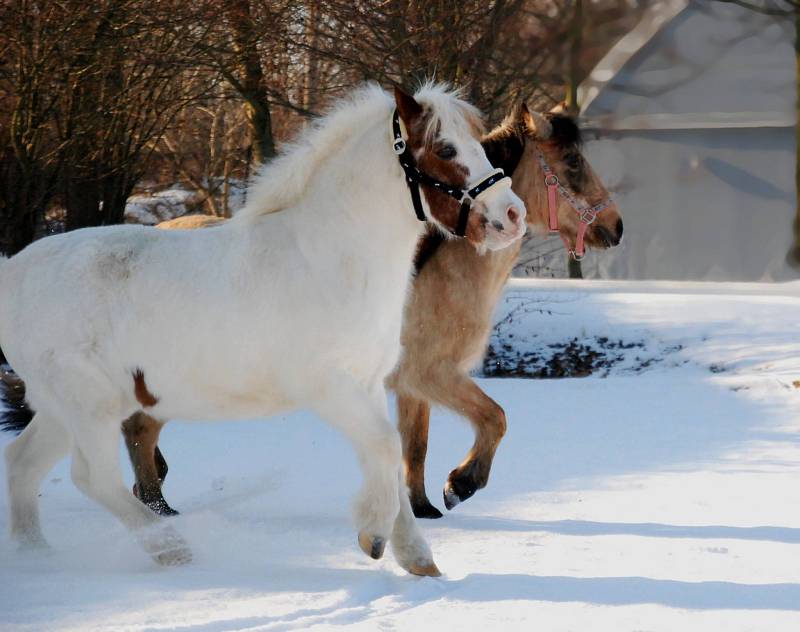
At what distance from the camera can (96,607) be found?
4.13 m

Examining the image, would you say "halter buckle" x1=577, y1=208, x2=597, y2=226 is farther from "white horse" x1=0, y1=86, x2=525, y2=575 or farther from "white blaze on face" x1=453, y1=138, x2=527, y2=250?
"white blaze on face" x1=453, y1=138, x2=527, y2=250

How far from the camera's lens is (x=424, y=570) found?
4605 millimetres

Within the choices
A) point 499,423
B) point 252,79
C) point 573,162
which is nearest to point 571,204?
point 573,162

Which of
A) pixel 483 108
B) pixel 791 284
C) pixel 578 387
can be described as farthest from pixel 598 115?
pixel 578 387

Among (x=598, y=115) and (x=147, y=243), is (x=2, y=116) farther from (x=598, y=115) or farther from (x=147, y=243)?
(x=598, y=115)

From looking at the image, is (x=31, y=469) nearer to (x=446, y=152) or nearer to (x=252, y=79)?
(x=446, y=152)

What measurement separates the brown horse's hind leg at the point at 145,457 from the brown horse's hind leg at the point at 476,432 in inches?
57.3

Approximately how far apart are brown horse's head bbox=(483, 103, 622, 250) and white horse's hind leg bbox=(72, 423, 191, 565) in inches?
105

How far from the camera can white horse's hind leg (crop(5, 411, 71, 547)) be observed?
511cm

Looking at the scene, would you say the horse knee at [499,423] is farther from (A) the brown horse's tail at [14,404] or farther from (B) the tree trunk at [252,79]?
(B) the tree trunk at [252,79]

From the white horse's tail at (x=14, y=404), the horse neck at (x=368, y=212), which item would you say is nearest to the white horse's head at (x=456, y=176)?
the horse neck at (x=368, y=212)

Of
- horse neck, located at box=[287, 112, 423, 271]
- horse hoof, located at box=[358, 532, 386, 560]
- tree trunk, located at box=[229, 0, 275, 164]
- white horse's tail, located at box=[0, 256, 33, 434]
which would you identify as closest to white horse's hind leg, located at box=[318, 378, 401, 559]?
horse hoof, located at box=[358, 532, 386, 560]

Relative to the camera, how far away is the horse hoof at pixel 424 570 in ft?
15.1

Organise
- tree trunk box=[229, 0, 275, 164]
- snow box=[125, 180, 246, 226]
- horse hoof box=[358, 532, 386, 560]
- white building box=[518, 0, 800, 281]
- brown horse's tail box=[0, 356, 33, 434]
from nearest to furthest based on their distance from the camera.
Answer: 1. horse hoof box=[358, 532, 386, 560]
2. brown horse's tail box=[0, 356, 33, 434]
3. tree trunk box=[229, 0, 275, 164]
4. snow box=[125, 180, 246, 226]
5. white building box=[518, 0, 800, 281]
